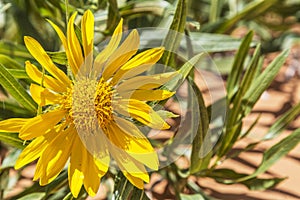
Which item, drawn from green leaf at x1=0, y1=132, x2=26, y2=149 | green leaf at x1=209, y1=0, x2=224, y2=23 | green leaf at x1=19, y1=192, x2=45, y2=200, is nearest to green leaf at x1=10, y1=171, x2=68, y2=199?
green leaf at x1=19, y1=192, x2=45, y2=200

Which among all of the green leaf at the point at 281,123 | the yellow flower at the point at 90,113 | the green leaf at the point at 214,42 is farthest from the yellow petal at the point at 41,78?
the green leaf at the point at 281,123

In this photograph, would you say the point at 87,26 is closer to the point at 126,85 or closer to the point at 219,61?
the point at 126,85

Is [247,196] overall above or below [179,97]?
below

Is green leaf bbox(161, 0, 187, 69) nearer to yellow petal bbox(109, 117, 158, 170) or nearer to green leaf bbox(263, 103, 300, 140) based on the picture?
yellow petal bbox(109, 117, 158, 170)

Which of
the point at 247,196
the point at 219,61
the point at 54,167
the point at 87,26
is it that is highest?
the point at 87,26

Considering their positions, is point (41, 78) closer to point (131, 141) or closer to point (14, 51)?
point (131, 141)

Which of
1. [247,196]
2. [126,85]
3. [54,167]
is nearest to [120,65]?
[126,85]

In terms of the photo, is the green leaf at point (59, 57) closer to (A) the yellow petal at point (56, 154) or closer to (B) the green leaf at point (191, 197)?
(A) the yellow petal at point (56, 154)
